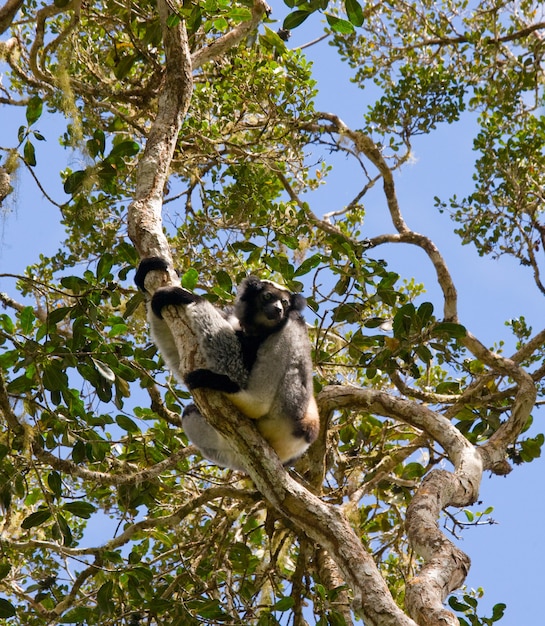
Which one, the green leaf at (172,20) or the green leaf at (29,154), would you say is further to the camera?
the green leaf at (29,154)

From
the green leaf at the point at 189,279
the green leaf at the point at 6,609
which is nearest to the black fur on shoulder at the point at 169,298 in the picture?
the green leaf at the point at 189,279

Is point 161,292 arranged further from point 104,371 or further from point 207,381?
point 104,371

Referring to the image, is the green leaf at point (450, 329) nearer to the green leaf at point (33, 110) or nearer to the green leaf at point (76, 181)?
the green leaf at point (76, 181)

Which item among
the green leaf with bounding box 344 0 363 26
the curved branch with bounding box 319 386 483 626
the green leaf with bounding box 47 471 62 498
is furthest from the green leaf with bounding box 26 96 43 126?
the curved branch with bounding box 319 386 483 626

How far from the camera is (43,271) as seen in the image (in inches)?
275

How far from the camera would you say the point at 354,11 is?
3.66 meters

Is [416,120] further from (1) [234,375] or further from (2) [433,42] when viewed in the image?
(1) [234,375]

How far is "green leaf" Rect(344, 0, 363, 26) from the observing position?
11.9 feet

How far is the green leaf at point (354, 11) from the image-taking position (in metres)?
3.62

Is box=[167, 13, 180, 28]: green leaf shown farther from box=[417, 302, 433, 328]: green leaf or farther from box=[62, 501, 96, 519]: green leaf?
box=[62, 501, 96, 519]: green leaf

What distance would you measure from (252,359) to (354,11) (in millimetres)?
2043

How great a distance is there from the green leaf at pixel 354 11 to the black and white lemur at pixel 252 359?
159cm

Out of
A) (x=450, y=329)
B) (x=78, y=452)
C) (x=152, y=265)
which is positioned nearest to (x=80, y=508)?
(x=78, y=452)

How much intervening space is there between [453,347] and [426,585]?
342 centimetres
